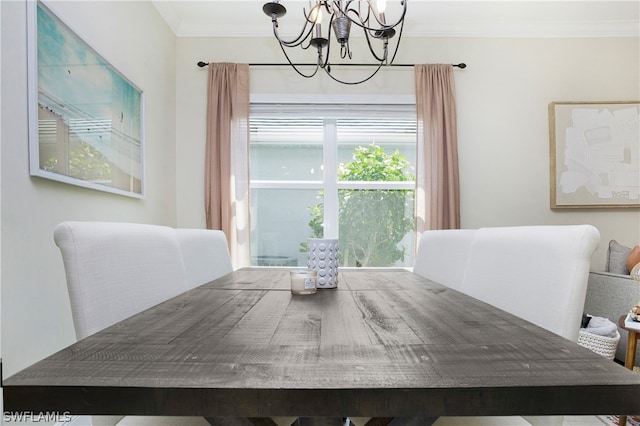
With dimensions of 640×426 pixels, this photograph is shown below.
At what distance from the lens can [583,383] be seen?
455 mm

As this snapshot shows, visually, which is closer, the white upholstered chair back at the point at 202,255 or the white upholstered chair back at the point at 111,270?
the white upholstered chair back at the point at 111,270

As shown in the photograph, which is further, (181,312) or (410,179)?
(410,179)

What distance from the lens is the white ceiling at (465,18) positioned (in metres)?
2.79

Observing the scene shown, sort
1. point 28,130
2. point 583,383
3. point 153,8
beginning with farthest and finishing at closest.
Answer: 1. point 153,8
2. point 28,130
3. point 583,383

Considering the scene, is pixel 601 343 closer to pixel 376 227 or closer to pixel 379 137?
pixel 376 227

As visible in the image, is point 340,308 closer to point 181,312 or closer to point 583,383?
point 181,312

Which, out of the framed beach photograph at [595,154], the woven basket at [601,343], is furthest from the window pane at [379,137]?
the woven basket at [601,343]

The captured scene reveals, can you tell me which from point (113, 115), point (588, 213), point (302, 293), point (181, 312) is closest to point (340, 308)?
point (302, 293)

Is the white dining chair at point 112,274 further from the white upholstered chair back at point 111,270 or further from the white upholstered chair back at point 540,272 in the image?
the white upholstered chair back at point 540,272

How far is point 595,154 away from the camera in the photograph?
3.04m

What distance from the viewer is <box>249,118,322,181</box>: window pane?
10.3ft

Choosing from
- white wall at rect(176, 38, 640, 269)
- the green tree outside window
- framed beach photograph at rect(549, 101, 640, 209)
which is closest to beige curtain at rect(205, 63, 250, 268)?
white wall at rect(176, 38, 640, 269)

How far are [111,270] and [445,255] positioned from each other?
53.6 inches

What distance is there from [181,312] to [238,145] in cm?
232
